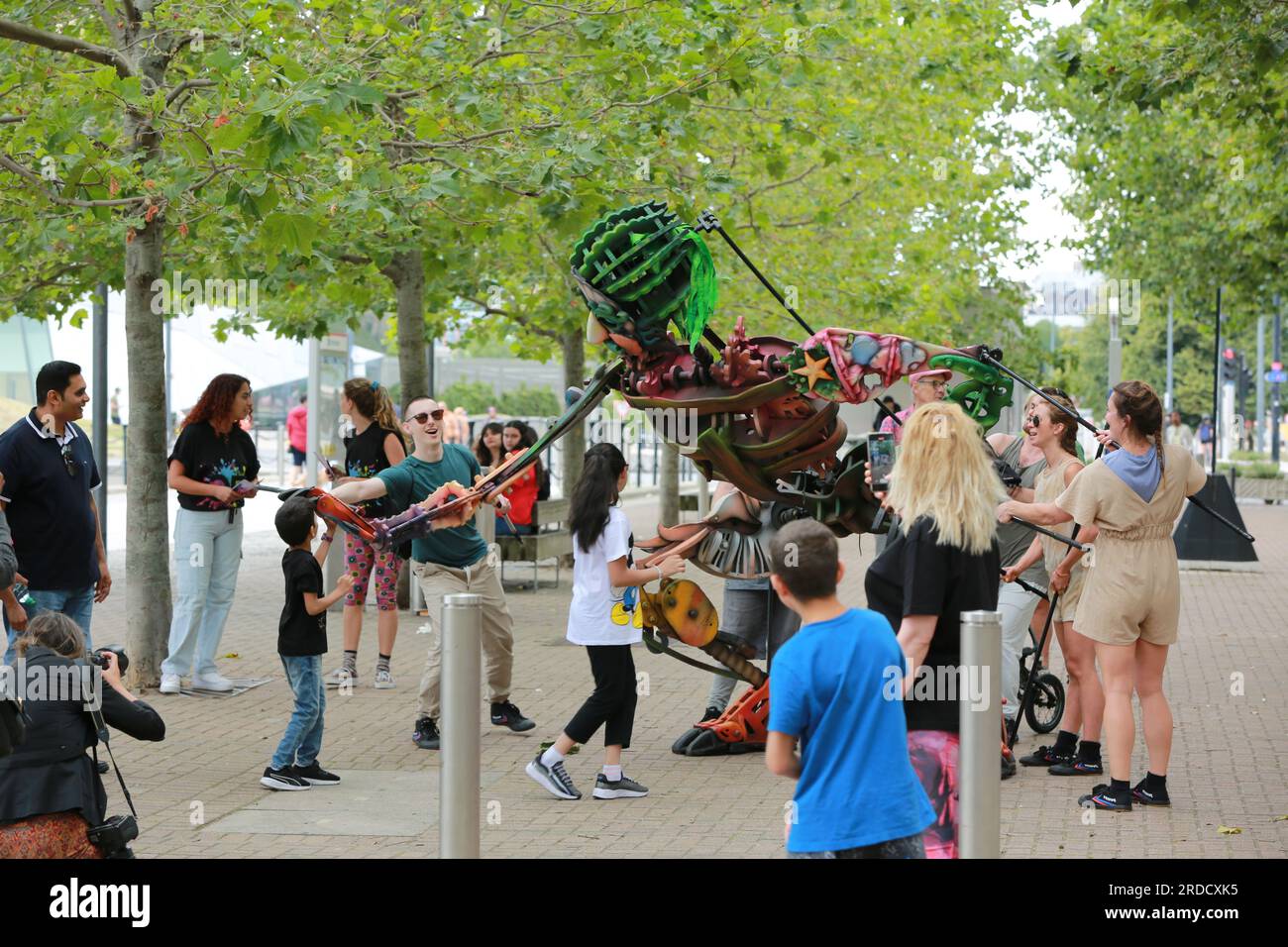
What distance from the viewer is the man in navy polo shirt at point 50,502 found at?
801 centimetres

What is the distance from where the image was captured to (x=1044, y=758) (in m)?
8.26

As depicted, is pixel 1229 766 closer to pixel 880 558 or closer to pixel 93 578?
pixel 880 558

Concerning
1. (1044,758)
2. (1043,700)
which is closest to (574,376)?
(1043,700)

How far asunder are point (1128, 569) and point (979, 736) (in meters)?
2.68

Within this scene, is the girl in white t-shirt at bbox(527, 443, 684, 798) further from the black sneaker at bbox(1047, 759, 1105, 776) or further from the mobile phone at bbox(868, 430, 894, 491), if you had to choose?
the black sneaker at bbox(1047, 759, 1105, 776)

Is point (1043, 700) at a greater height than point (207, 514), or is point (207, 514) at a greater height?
point (207, 514)

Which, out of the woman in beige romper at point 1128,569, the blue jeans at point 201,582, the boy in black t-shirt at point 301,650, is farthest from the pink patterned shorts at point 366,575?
the woman in beige romper at point 1128,569

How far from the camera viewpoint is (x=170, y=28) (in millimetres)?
9516

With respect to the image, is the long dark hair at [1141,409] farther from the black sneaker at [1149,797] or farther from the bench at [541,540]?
the bench at [541,540]

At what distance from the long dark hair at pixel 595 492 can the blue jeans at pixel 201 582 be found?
10.3 feet

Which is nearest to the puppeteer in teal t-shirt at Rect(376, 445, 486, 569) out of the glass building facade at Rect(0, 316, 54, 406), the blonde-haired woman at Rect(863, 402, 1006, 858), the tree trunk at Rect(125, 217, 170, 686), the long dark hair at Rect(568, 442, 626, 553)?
the long dark hair at Rect(568, 442, 626, 553)

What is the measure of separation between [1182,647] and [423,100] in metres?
7.12

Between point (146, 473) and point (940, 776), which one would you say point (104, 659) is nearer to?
point (940, 776)

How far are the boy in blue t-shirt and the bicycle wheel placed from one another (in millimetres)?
4841
